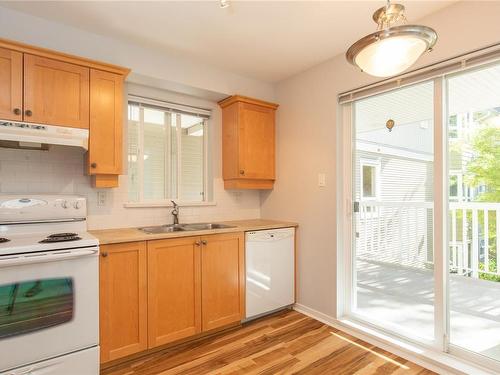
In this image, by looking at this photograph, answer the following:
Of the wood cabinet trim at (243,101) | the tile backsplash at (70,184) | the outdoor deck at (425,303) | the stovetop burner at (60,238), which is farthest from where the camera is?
the wood cabinet trim at (243,101)

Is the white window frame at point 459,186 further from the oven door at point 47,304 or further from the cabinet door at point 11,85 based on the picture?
the cabinet door at point 11,85

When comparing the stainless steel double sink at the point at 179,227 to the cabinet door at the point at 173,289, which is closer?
the cabinet door at the point at 173,289

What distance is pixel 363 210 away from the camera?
105 inches

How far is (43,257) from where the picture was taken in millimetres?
1634

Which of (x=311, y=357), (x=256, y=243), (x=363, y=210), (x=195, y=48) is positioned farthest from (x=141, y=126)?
(x=311, y=357)

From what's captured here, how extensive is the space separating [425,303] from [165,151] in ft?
8.97

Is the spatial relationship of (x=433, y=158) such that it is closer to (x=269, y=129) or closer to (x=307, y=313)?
(x=269, y=129)

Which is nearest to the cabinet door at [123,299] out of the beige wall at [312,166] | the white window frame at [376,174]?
the beige wall at [312,166]

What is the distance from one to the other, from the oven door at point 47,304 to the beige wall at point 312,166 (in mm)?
1951

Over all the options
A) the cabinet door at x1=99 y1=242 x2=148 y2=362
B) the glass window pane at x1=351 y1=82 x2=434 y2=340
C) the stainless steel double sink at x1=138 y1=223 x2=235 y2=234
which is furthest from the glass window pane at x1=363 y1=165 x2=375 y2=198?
the cabinet door at x1=99 y1=242 x2=148 y2=362

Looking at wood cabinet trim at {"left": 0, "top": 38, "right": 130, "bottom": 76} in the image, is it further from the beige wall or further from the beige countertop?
the beige wall

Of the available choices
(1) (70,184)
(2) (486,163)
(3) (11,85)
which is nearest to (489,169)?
(2) (486,163)

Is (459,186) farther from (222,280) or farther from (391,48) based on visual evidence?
(222,280)

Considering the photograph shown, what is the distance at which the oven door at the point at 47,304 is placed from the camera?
1.57m
